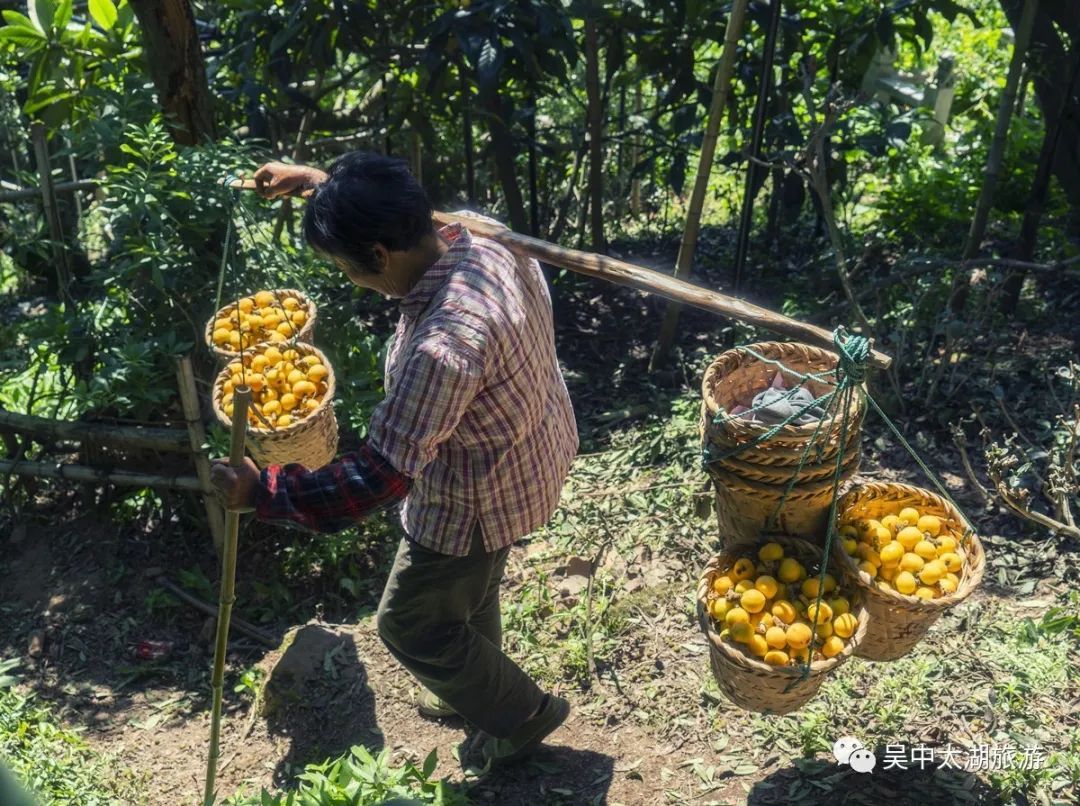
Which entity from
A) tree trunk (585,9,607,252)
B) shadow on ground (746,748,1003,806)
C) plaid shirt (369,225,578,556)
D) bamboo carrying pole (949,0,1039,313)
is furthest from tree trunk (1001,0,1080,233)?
plaid shirt (369,225,578,556)

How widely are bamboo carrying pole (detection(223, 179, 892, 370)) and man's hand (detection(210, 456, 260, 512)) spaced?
844 millimetres

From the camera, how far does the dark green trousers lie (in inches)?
102

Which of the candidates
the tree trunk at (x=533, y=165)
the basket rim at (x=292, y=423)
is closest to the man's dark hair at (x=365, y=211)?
the basket rim at (x=292, y=423)

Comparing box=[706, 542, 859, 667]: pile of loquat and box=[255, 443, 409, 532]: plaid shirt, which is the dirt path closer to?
box=[706, 542, 859, 667]: pile of loquat

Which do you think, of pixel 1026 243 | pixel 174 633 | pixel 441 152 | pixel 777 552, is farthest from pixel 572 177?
pixel 777 552

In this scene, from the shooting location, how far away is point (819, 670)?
7.43 feet

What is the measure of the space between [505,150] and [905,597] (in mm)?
3396

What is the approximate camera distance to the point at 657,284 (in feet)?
7.79

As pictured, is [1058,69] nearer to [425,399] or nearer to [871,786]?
[871,786]

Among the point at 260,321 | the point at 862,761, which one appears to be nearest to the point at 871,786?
the point at 862,761

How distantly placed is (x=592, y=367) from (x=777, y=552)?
2.71 metres

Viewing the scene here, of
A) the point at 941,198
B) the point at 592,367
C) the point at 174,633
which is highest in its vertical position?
the point at 941,198

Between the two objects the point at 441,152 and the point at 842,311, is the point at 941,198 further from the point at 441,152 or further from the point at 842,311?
the point at 441,152

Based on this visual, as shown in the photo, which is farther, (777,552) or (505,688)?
(505,688)
